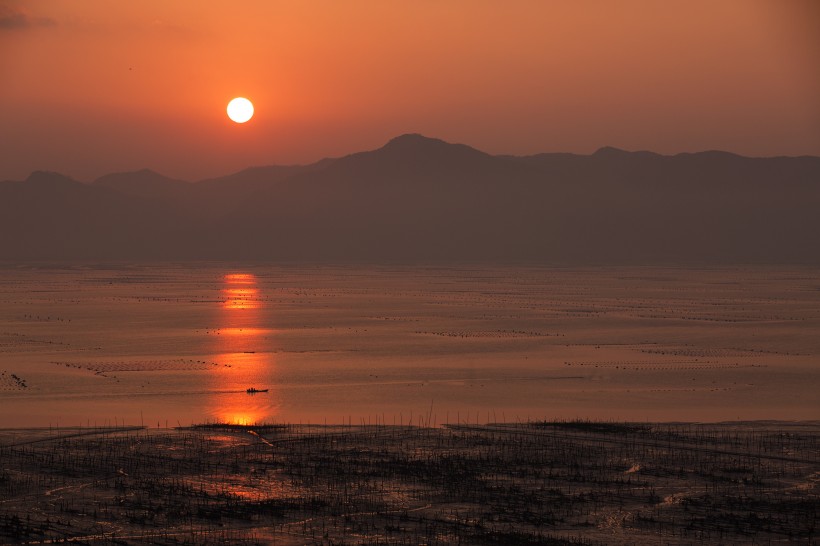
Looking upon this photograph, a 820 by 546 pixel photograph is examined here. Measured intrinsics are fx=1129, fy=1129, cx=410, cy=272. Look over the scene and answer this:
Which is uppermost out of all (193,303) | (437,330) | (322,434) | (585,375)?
(193,303)

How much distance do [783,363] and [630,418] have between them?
63.1 ft

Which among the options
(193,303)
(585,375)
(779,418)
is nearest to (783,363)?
(585,375)

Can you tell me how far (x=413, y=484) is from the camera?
26.3 m

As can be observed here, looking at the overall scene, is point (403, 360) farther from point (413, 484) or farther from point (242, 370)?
point (413, 484)

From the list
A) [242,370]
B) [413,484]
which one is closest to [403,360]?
[242,370]

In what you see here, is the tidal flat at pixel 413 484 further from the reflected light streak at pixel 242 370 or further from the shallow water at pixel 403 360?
the shallow water at pixel 403 360

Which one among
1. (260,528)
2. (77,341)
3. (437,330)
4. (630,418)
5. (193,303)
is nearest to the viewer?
(260,528)

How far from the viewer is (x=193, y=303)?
330ft

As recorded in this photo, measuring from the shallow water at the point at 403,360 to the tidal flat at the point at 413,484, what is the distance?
496cm

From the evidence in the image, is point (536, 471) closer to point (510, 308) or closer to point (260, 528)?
point (260, 528)

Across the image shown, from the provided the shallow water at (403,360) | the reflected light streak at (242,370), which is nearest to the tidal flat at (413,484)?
the reflected light streak at (242,370)

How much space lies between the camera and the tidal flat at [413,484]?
22.2 metres

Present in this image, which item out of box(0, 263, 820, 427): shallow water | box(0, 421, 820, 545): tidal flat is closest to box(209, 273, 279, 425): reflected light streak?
box(0, 263, 820, 427): shallow water

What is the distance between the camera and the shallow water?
3959cm
